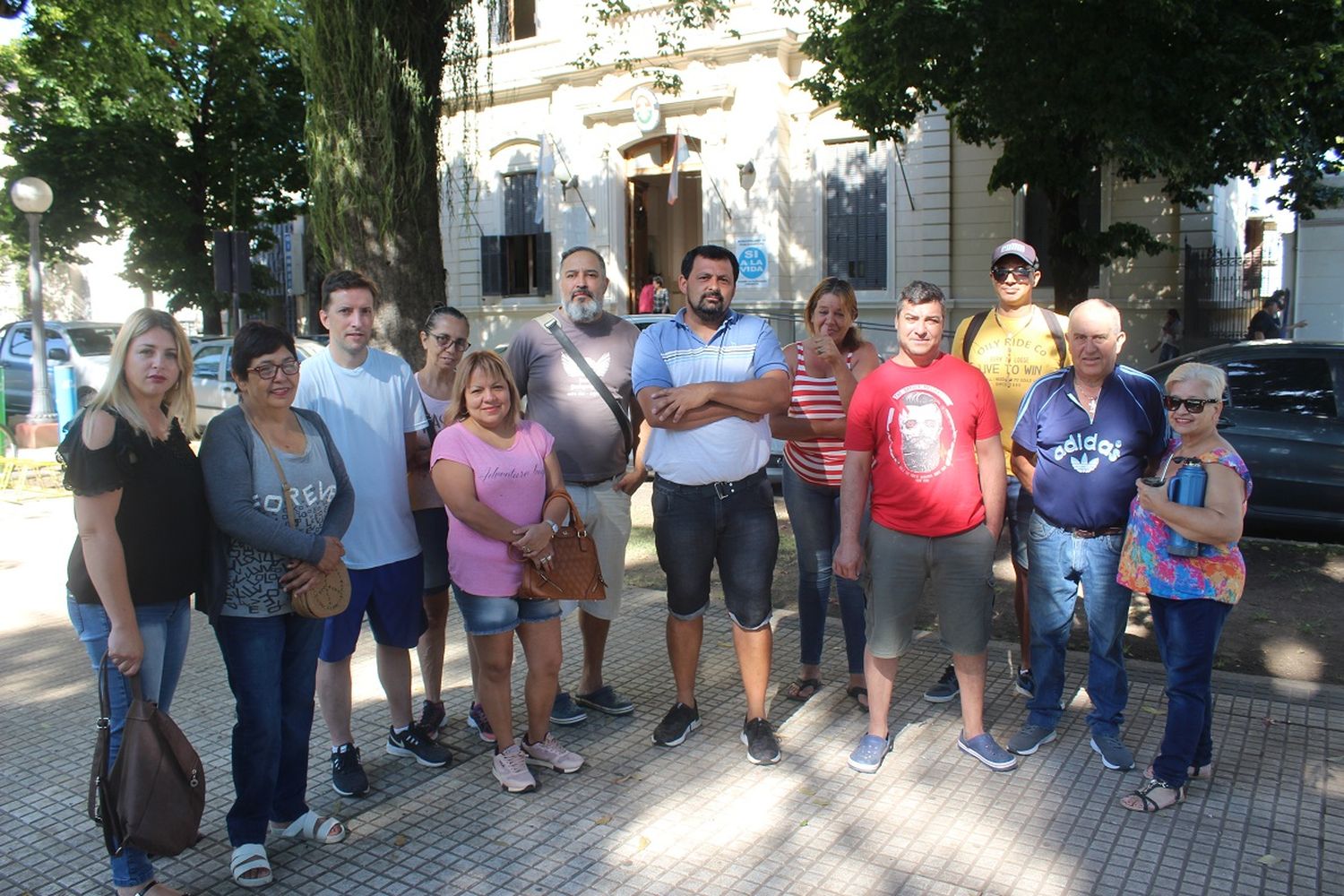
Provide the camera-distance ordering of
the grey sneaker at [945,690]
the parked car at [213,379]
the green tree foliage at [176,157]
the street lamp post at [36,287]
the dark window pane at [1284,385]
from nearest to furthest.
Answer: the grey sneaker at [945,690] < the dark window pane at [1284,385] < the street lamp post at [36,287] < the parked car at [213,379] < the green tree foliage at [176,157]

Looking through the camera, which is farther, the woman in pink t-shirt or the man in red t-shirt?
the man in red t-shirt

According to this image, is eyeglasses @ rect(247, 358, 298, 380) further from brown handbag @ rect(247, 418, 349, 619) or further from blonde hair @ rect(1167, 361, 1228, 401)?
blonde hair @ rect(1167, 361, 1228, 401)

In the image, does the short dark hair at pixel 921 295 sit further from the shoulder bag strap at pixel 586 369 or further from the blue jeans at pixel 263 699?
the blue jeans at pixel 263 699

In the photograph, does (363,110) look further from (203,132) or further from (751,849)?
(203,132)

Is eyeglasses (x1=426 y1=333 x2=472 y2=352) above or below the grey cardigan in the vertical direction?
above

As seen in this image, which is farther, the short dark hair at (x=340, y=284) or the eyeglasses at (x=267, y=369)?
the short dark hair at (x=340, y=284)

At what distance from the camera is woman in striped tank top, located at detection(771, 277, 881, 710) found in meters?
5.04

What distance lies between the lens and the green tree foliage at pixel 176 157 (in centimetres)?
2245

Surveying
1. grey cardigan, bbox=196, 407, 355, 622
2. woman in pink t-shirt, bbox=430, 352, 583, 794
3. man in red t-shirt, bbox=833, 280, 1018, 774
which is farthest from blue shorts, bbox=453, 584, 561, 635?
man in red t-shirt, bbox=833, 280, 1018, 774

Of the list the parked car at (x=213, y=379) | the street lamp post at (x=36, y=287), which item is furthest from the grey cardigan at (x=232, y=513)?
the street lamp post at (x=36, y=287)

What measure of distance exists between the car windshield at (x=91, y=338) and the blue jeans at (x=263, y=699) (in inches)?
613

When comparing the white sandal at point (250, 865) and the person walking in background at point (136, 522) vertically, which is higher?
the person walking in background at point (136, 522)

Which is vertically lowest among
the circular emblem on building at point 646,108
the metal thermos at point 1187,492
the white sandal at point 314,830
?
the white sandal at point 314,830

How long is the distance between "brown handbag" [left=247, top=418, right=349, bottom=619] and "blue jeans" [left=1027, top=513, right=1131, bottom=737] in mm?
2763
